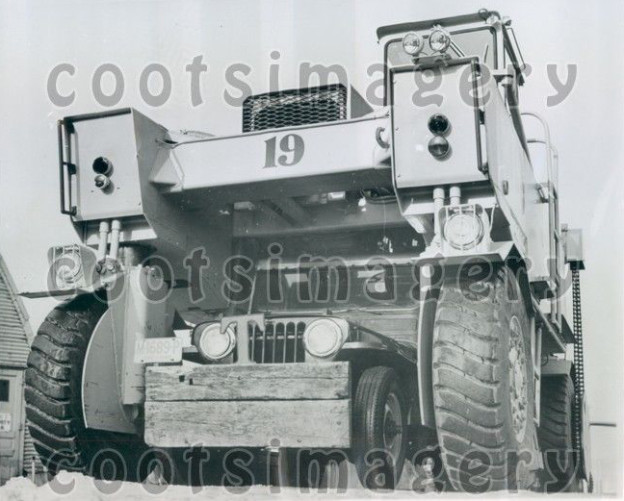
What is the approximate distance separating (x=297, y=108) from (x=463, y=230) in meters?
1.50

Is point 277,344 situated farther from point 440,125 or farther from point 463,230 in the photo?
point 440,125

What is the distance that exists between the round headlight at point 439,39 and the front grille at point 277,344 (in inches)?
61.3

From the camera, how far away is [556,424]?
6.60 m

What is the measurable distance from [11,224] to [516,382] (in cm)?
328

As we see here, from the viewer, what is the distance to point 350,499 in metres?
4.40

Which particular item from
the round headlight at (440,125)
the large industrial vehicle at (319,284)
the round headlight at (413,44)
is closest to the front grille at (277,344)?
the large industrial vehicle at (319,284)

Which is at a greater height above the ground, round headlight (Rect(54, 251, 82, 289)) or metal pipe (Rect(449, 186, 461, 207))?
metal pipe (Rect(449, 186, 461, 207))

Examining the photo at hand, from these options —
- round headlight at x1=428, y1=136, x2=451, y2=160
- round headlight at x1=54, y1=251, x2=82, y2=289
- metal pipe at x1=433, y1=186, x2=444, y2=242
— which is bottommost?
round headlight at x1=54, y1=251, x2=82, y2=289

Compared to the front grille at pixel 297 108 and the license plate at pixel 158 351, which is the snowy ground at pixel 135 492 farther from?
the front grille at pixel 297 108

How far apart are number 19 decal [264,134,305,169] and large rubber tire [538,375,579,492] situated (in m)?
2.88

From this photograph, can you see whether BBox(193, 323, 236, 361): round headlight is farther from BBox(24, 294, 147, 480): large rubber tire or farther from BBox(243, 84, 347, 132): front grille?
BBox(243, 84, 347, 132): front grille

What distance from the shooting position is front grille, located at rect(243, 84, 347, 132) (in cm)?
529

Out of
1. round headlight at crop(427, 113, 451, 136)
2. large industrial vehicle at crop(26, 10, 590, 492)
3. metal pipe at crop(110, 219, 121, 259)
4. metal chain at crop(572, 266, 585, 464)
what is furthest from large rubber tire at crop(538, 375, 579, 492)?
metal pipe at crop(110, 219, 121, 259)

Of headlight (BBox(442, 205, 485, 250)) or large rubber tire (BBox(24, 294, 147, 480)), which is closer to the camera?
headlight (BBox(442, 205, 485, 250))
